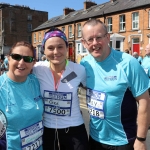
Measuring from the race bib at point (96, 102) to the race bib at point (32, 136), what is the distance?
0.58 m

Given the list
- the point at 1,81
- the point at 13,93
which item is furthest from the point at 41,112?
the point at 1,81

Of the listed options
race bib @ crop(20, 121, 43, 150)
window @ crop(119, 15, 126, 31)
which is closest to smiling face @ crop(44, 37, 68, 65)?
race bib @ crop(20, 121, 43, 150)

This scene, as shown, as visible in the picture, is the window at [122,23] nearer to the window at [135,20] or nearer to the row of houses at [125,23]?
the row of houses at [125,23]

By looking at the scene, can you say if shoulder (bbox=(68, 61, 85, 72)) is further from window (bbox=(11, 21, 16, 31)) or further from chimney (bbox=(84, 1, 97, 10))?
window (bbox=(11, 21, 16, 31))

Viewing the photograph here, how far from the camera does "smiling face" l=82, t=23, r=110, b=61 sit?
7.53ft

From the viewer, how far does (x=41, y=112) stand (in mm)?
2277

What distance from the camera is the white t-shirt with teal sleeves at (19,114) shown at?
2098 millimetres

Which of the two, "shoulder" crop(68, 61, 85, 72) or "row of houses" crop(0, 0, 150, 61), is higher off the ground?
"row of houses" crop(0, 0, 150, 61)

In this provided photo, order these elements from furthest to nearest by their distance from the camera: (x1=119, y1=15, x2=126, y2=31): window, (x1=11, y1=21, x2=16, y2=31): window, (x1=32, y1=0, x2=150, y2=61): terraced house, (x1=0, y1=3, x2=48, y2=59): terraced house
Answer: (x1=11, y1=21, x2=16, y2=31): window → (x1=0, y1=3, x2=48, y2=59): terraced house → (x1=119, y1=15, x2=126, y2=31): window → (x1=32, y1=0, x2=150, y2=61): terraced house

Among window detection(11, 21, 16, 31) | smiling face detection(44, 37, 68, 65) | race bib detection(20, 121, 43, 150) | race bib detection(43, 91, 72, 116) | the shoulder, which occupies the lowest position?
race bib detection(20, 121, 43, 150)

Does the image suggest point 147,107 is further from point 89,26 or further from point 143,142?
point 89,26

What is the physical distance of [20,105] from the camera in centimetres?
214

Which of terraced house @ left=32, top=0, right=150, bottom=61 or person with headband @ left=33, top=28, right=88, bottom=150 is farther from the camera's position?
terraced house @ left=32, top=0, right=150, bottom=61

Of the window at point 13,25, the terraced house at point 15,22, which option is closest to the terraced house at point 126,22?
the terraced house at point 15,22
